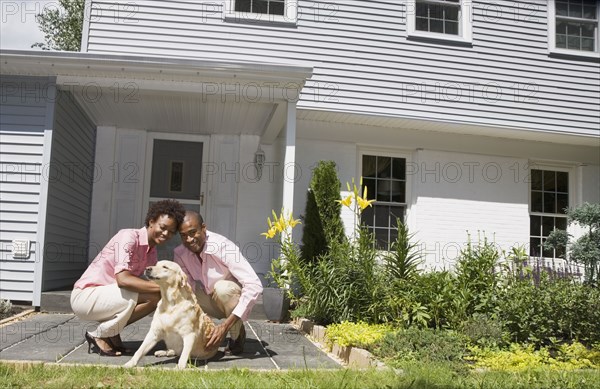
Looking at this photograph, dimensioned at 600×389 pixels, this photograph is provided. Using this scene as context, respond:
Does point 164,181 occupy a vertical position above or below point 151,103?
below

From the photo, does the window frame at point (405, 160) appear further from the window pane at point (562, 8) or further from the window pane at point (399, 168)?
the window pane at point (562, 8)

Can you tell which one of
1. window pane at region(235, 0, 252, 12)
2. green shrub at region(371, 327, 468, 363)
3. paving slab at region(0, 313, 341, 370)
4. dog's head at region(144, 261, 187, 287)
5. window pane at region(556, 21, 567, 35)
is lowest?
paving slab at region(0, 313, 341, 370)

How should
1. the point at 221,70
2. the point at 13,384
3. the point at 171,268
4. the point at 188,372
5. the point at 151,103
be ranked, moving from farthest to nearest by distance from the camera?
the point at 151,103
the point at 221,70
the point at 171,268
the point at 188,372
the point at 13,384

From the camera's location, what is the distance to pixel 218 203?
32.1ft

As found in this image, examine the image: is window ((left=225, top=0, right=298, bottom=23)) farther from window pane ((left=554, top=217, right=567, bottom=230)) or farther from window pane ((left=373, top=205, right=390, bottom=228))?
window pane ((left=554, top=217, right=567, bottom=230))

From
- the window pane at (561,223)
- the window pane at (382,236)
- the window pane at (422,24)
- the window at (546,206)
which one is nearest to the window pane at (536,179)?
A: the window at (546,206)

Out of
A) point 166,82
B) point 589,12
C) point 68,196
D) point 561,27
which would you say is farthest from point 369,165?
point 589,12

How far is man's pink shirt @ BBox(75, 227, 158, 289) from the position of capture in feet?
13.8

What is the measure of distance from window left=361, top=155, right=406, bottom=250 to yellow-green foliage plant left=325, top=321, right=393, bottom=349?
4549 mm

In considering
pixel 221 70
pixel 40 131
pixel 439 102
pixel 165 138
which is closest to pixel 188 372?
pixel 221 70

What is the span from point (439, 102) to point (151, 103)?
502 centimetres

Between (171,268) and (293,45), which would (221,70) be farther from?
(171,268)

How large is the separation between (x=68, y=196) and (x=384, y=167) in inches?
213

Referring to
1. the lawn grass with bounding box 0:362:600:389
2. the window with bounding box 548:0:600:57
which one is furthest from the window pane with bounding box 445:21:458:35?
the lawn grass with bounding box 0:362:600:389
